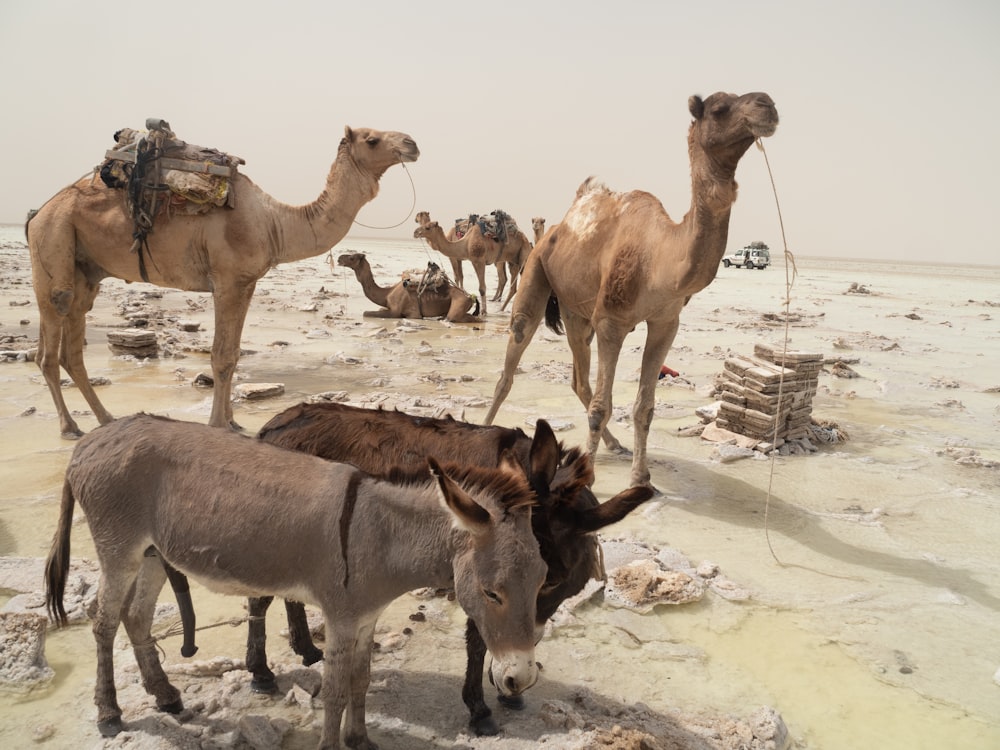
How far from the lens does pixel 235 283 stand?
6.23 meters

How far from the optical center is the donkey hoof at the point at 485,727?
2732 millimetres

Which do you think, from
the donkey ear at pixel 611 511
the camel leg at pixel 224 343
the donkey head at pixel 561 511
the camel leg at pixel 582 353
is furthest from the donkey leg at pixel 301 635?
the camel leg at pixel 582 353

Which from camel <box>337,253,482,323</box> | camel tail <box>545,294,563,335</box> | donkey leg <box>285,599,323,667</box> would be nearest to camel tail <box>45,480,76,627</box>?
donkey leg <box>285,599,323,667</box>

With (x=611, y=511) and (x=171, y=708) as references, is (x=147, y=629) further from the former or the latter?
(x=611, y=511)

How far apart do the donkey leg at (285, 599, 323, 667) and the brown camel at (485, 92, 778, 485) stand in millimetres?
3283

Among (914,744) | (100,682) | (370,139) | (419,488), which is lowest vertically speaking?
(914,744)

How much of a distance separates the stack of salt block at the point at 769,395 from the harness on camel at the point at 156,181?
5828 mm

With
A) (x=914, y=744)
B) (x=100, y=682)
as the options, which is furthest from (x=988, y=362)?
(x=100, y=682)

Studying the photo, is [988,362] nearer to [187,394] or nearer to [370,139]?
[370,139]

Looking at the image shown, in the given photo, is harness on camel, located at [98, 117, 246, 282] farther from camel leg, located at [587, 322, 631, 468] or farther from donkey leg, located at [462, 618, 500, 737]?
donkey leg, located at [462, 618, 500, 737]

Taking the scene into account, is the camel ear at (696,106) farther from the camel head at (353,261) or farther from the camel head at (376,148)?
the camel head at (353,261)

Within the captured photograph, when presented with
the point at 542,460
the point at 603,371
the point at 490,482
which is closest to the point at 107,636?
the point at 490,482

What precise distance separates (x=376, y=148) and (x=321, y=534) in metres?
5.29

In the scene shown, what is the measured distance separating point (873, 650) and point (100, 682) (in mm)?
4025
